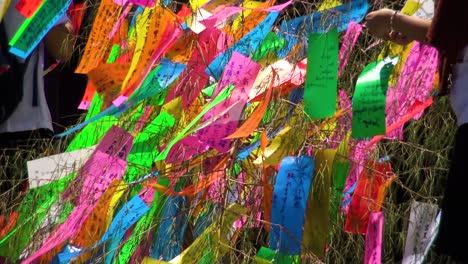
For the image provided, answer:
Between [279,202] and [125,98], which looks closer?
[279,202]

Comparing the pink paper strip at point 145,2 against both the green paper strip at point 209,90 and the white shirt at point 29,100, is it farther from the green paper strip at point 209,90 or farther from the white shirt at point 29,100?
the white shirt at point 29,100

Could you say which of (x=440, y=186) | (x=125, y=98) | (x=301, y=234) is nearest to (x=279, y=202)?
(x=301, y=234)

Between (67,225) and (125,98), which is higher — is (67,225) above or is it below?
below

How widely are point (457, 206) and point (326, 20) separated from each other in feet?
1.72

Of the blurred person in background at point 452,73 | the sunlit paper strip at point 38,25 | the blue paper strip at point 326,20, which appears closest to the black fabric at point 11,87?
the sunlit paper strip at point 38,25

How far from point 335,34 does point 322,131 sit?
8.7 inches

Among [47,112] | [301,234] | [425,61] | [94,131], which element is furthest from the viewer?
[47,112]

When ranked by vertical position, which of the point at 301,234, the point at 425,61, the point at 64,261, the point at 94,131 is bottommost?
the point at 64,261

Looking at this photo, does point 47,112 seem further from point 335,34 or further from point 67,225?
point 335,34

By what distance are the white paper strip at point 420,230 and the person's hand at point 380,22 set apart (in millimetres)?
372

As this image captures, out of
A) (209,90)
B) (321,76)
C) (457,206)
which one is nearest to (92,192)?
(209,90)

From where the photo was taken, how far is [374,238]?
187 centimetres

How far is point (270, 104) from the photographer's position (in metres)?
1.93

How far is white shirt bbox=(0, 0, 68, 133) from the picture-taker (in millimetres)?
2590
